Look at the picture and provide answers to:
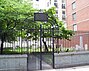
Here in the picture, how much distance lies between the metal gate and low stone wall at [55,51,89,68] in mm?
383

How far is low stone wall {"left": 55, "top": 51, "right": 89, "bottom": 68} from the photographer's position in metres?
13.8

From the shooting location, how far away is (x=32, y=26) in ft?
52.5

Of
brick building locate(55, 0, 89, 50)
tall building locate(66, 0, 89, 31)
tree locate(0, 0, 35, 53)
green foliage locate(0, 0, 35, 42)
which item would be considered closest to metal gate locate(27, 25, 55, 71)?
green foliage locate(0, 0, 35, 42)

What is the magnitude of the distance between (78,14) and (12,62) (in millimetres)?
30630

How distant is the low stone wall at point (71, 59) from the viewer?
13750 millimetres

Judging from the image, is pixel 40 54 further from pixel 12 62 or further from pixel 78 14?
pixel 78 14

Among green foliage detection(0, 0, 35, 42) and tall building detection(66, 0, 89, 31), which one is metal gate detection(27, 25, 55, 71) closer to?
green foliage detection(0, 0, 35, 42)

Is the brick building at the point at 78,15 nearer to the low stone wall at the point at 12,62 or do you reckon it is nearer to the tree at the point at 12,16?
the tree at the point at 12,16

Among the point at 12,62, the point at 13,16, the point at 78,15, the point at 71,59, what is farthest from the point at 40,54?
the point at 78,15

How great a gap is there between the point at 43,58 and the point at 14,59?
8.22 ft

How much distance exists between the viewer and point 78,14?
4175 centimetres

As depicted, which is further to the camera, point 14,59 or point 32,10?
point 32,10

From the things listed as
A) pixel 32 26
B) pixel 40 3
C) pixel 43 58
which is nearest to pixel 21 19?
pixel 32 26

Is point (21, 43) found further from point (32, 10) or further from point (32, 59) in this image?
point (32, 10)
